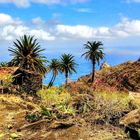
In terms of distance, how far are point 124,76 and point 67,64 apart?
827 inches

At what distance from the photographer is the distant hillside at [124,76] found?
89.0 metres

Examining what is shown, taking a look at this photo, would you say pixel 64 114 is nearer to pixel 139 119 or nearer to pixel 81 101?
pixel 81 101

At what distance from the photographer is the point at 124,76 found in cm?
9262

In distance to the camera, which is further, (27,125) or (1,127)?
(1,127)

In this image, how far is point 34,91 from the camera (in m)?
28.3

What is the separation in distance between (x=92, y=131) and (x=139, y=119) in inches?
66.9

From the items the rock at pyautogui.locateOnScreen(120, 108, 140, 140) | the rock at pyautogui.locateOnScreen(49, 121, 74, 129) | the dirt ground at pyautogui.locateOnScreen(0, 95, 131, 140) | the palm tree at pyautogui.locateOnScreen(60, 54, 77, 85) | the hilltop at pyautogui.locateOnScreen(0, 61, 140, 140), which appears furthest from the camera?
the palm tree at pyautogui.locateOnScreen(60, 54, 77, 85)

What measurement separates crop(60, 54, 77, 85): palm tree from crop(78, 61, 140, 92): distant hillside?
350 inches

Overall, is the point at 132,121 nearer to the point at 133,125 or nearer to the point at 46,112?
the point at 133,125

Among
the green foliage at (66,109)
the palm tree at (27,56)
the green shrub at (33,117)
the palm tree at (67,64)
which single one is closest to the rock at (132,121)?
the green foliage at (66,109)

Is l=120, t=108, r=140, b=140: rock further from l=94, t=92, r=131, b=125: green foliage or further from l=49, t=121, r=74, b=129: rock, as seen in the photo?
l=49, t=121, r=74, b=129: rock

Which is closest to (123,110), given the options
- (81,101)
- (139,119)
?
(81,101)

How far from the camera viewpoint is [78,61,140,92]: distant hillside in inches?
3504

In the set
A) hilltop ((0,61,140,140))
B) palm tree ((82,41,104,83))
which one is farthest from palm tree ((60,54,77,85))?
Answer: hilltop ((0,61,140,140))
